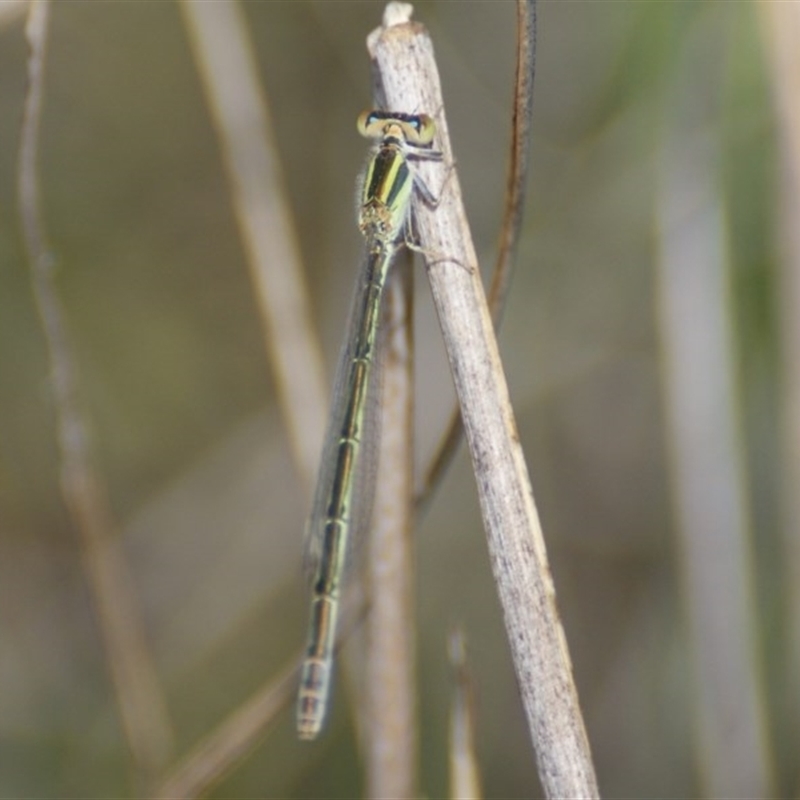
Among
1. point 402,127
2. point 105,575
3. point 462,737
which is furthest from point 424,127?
point 105,575

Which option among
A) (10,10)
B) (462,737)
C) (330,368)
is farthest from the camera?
(330,368)

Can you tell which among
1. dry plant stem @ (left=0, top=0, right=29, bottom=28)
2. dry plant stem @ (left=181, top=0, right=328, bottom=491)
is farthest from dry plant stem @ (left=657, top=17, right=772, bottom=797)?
dry plant stem @ (left=0, top=0, right=29, bottom=28)

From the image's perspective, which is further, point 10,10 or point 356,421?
point 356,421

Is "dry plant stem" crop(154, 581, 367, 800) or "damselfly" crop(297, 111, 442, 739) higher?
"damselfly" crop(297, 111, 442, 739)

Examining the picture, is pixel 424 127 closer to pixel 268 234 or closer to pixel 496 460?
pixel 496 460

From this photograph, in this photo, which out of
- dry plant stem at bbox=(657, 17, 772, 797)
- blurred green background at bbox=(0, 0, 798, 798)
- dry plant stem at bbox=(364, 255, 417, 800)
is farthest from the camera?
blurred green background at bbox=(0, 0, 798, 798)

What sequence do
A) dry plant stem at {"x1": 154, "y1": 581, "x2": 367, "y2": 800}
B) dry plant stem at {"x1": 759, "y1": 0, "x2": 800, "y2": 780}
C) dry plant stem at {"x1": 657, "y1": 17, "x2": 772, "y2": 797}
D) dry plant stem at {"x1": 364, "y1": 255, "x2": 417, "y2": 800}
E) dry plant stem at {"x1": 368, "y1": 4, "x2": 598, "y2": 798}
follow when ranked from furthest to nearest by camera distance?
dry plant stem at {"x1": 657, "y1": 17, "x2": 772, "y2": 797}, dry plant stem at {"x1": 759, "y1": 0, "x2": 800, "y2": 780}, dry plant stem at {"x1": 154, "y1": 581, "x2": 367, "y2": 800}, dry plant stem at {"x1": 364, "y1": 255, "x2": 417, "y2": 800}, dry plant stem at {"x1": 368, "y1": 4, "x2": 598, "y2": 798}

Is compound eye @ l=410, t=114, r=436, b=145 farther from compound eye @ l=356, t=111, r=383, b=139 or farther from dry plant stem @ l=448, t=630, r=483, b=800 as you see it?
dry plant stem @ l=448, t=630, r=483, b=800
